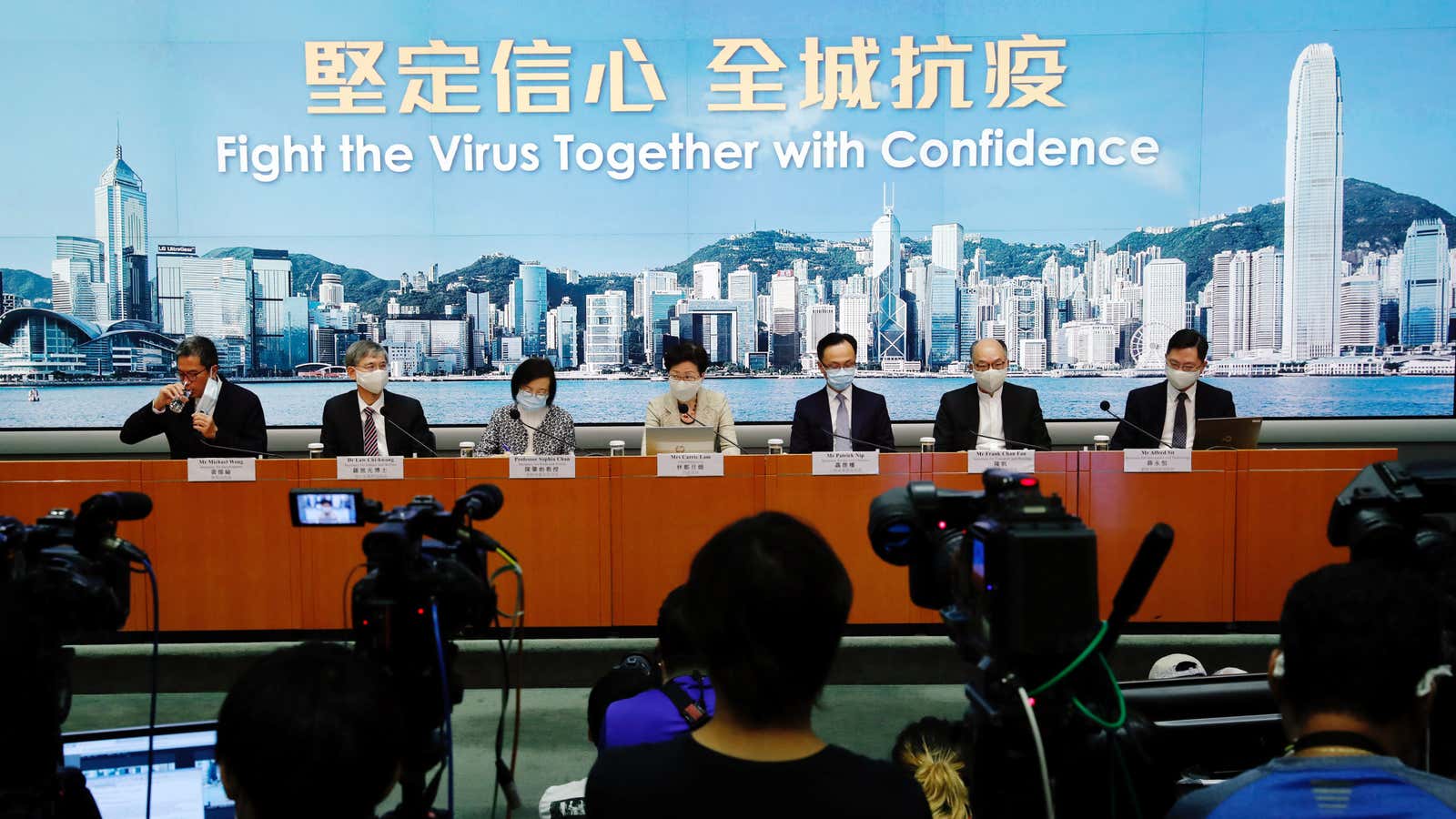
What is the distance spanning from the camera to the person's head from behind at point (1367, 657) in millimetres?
1076

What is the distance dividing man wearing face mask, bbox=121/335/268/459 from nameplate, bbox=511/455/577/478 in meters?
1.37

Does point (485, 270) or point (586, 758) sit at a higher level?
point (485, 270)

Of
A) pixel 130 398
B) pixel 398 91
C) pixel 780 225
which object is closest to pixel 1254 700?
pixel 780 225

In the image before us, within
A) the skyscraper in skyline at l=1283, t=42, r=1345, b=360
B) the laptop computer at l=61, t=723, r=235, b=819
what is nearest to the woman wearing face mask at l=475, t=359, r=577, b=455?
the laptop computer at l=61, t=723, r=235, b=819

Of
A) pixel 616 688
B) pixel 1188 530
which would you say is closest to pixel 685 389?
pixel 1188 530

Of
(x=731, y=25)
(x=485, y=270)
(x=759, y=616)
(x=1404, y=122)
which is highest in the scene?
(x=731, y=25)

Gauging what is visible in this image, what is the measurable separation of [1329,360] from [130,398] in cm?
774

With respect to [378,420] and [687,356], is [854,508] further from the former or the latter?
[378,420]

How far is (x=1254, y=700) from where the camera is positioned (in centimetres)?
167

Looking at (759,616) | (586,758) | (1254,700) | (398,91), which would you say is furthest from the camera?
(398,91)

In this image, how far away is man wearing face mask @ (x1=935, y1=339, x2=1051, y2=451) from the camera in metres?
4.54

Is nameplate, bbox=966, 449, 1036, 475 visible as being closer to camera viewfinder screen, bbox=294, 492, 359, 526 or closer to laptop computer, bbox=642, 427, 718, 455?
laptop computer, bbox=642, 427, 718, 455

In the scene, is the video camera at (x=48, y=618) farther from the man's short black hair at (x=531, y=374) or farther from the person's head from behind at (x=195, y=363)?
the person's head from behind at (x=195, y=363)

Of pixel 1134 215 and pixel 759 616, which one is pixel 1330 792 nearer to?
pixel 759 616
